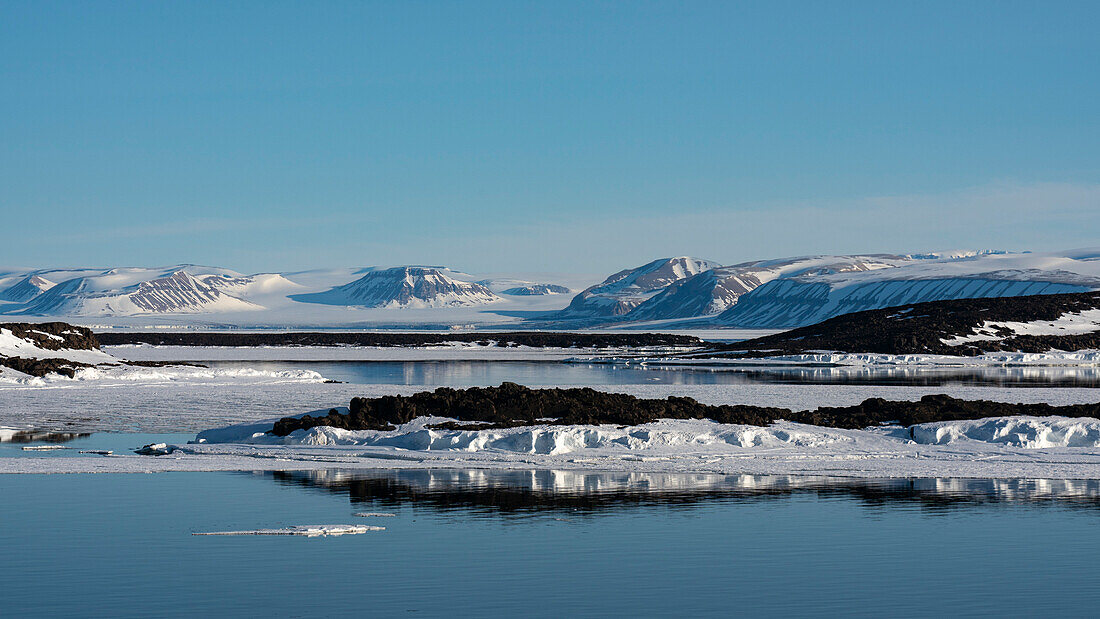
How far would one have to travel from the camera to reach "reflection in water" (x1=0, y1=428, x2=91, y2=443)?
2256cm

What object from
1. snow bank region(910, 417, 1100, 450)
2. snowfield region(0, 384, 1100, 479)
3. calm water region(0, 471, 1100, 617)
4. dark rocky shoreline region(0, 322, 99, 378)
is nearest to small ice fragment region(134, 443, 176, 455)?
snowfield region(0, 384, 1100, 479)

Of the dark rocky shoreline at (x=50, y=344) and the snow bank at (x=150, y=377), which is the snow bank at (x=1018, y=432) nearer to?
the snow bank at (x=150, y=377)

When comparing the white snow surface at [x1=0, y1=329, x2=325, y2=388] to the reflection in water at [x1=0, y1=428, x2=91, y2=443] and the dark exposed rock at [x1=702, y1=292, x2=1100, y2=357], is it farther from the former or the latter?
the dark exposed rock at [x1=702, y1=292, x2=1100, y2=357]

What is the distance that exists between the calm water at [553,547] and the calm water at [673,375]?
1019 inches

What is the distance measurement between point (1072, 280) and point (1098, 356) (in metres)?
97.3

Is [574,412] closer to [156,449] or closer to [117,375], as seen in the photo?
[156,449]

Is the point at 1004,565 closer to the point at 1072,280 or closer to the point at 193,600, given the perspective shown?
the point at 193,600

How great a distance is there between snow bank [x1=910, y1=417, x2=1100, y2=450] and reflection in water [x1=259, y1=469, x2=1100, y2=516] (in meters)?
4.08

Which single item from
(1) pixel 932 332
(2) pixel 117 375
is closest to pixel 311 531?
(2) pixel 117 375

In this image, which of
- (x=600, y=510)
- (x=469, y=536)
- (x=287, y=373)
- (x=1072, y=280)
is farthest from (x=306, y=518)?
(x=1072, y=280)

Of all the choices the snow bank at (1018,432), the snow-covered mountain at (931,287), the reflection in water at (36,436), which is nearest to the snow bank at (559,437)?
the snow bank at (1018,432)

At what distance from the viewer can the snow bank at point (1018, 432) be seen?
843 inches

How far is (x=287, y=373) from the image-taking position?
144 ft

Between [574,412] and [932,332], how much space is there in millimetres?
58864
